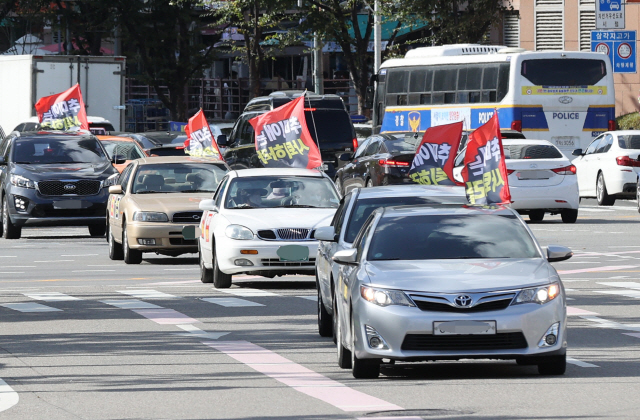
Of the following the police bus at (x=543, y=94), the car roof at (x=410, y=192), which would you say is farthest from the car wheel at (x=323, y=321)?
the police bus at (x=543, y=94)

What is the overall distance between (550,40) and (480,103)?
22563 mm

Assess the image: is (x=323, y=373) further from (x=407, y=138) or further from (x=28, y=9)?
(x=28, y=9)

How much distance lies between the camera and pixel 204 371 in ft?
35.0

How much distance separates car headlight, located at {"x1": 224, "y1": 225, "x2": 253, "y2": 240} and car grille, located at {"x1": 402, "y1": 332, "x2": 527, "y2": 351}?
7.45 metres

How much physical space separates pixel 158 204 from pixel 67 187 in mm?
5813

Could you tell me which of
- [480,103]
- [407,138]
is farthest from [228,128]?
[407,138]

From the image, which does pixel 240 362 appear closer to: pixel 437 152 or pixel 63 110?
pixel 437 152

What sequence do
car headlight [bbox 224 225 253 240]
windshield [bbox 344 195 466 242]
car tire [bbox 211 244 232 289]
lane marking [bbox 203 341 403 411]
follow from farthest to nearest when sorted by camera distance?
car tire [bbox 211 244 232 289] → car headlight [bbox 224 225 253 240] → windshield [bbox 344 195 466 242] → lane marking [bbox 203 341 403 411]

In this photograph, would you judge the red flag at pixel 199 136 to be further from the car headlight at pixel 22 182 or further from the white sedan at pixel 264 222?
Result: the white sedan at pixel 264 222

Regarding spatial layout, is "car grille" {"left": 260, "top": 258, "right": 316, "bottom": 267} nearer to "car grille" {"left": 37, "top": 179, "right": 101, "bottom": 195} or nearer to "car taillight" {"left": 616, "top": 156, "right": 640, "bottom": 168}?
"car grille" {"left": 37, "top": 179, "right": 101, "bottom": 195}

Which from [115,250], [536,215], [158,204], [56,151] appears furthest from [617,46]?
[158,204]

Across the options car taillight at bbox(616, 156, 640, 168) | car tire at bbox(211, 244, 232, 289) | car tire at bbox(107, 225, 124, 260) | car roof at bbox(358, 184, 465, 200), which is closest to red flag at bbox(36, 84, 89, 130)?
car taillight at bbox(616, 156, 640, 168)

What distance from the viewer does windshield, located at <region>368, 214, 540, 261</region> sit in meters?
10.6

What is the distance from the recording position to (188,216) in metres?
20.6
